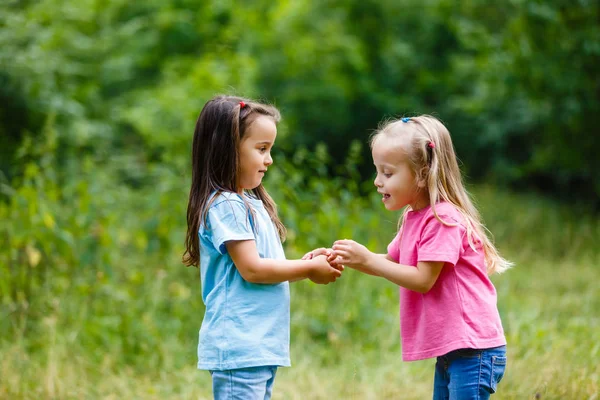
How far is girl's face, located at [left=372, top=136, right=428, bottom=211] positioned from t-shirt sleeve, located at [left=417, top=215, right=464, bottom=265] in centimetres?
13

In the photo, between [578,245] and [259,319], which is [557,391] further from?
[578,245]

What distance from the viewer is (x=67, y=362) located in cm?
404

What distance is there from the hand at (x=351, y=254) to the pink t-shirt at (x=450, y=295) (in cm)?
16

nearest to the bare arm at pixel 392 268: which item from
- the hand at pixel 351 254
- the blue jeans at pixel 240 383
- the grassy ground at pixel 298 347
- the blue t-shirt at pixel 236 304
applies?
the hand at pixel 351 254

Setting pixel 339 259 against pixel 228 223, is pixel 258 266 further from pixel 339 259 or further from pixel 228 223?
pixel 339 259

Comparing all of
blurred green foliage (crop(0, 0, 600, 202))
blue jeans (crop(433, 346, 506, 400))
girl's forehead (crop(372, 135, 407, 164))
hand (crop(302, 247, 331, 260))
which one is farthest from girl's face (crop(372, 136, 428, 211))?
blurred green foliage (crop(0, 0, 600, 202))

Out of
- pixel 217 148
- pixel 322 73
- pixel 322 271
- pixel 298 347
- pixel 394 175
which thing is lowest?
pixel 298 347

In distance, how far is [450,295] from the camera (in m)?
2.48

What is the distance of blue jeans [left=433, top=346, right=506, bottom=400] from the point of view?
248 cm

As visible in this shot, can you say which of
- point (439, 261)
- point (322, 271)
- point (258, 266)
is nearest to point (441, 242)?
point (439, 261)

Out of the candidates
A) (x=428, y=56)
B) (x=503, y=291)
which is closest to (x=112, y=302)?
(x=503, y=291)

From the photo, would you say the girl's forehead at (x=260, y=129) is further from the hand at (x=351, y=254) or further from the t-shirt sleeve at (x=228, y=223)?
the hand at (x=351, y=254)

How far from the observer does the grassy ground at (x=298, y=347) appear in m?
3.75

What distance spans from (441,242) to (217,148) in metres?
0.85
